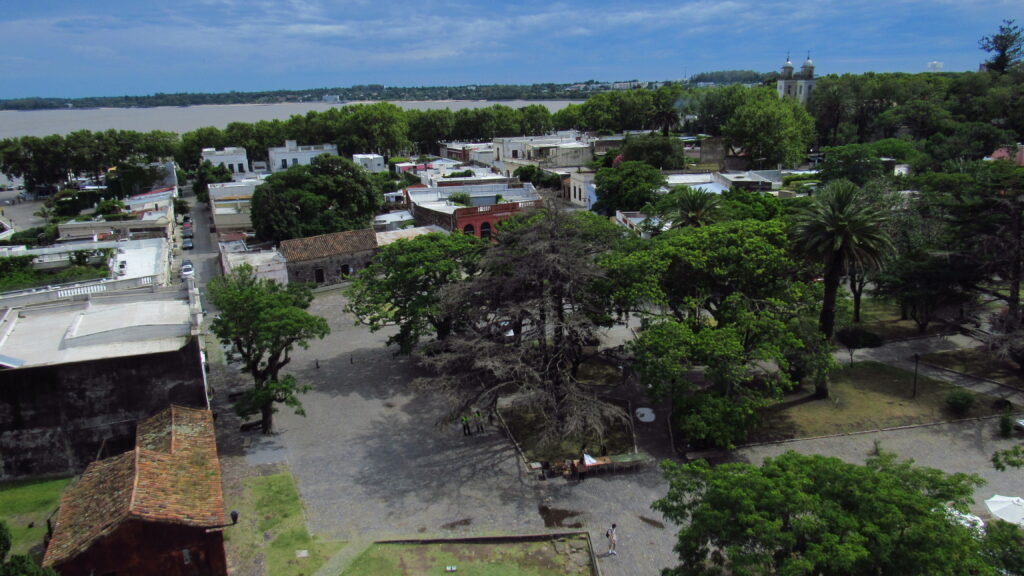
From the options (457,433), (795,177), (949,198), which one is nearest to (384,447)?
(457,433)

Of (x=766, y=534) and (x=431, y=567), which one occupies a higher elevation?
(x=766, y=534)

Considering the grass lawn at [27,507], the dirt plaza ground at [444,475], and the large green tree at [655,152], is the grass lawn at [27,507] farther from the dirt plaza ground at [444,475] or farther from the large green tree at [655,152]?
the large green tree at [655,152]

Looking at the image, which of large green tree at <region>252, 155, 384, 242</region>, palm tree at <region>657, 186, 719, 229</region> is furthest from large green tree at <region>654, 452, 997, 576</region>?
large green tree at <region>252, 155, 384, 242</region>

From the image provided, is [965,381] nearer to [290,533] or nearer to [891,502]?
[891,502]

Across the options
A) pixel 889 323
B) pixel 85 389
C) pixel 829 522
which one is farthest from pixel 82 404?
pixel 889 323

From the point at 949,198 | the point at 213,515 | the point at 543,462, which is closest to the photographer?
the point at 213,515

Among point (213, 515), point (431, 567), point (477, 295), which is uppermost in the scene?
point (477, 295)
